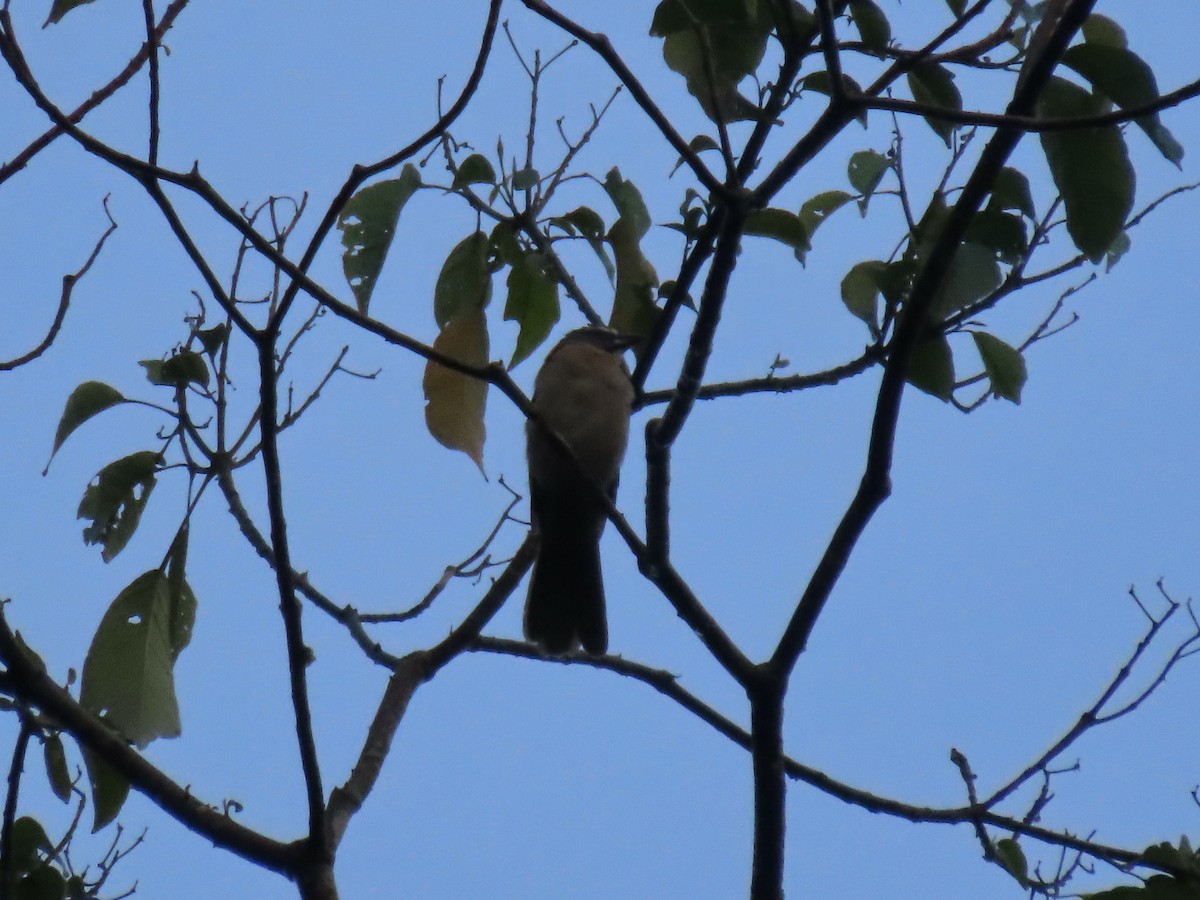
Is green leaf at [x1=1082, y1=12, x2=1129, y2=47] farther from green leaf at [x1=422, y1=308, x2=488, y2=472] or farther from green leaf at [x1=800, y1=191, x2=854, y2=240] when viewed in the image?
green leaf at [x1=422, y1=308, x2=488, y2=472]

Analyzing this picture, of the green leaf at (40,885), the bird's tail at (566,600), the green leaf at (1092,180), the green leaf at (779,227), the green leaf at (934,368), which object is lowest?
the green leaf at (40,885)

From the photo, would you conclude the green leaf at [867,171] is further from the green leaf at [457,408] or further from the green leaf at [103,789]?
the green leaf at [103,789]

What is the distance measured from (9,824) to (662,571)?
1.49 m

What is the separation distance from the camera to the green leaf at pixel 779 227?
3418mm

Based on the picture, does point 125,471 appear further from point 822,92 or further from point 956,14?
point 956,14

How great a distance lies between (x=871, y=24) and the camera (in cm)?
289

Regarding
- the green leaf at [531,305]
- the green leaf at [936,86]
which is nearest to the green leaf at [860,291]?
the green leaf at [936,86]

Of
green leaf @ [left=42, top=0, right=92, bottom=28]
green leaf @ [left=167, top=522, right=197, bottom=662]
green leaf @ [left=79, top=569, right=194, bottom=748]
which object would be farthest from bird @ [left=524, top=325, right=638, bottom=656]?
green leaf @ [left=42, top=0, right=92, bottom=28]

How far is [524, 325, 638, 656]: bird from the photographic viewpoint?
17.3 ft

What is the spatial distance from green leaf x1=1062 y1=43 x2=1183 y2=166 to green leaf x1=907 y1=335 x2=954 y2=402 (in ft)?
2.06

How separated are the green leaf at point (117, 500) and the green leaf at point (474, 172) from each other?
1143 millimetres

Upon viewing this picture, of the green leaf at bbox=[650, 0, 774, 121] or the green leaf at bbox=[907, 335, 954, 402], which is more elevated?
the green leaf at bbox=[650, 0, 774, 121]

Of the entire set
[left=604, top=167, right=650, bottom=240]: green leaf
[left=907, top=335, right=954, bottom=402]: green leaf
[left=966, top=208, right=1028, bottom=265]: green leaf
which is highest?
[left=604, top=167, right=650, bottom=240]: green leaf

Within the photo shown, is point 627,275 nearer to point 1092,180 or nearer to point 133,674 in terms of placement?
point 1092,180
